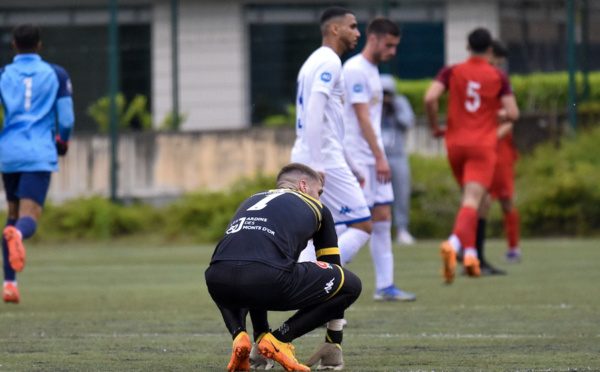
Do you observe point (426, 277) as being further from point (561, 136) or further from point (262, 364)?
point (561, 136)

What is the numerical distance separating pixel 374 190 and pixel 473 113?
187 cm

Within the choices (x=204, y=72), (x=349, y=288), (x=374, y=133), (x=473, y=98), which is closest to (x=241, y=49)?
(x=204, y=72)

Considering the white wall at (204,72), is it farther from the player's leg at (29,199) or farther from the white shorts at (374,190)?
the white shorts at (374,190)

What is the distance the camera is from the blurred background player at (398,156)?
15.8 meters

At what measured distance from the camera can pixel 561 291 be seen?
9266mm

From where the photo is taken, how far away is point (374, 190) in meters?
8.48

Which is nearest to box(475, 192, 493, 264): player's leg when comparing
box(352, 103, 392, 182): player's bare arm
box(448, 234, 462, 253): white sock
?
box(448, 234, 462, 253): white sock

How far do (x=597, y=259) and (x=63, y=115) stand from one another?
6.22 metres

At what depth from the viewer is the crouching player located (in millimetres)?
5086

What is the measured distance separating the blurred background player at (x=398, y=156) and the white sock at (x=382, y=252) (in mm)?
6988

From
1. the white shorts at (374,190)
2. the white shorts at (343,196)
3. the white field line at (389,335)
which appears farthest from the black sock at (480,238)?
the white field line at (389,335)

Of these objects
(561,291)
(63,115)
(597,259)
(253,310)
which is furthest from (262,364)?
(597,259)

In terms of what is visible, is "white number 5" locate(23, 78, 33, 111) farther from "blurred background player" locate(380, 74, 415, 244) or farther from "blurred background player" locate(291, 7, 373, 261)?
"blurred background player" locate(380, 74, 415, 244)

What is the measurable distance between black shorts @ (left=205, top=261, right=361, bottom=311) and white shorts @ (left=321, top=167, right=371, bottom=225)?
1960mm
